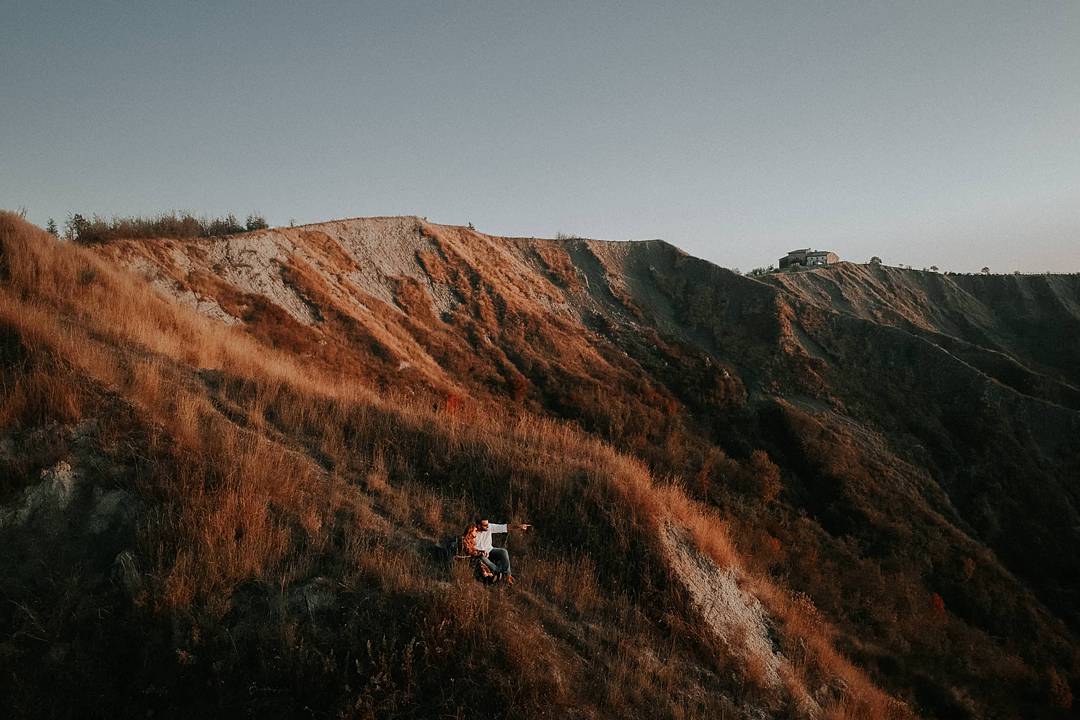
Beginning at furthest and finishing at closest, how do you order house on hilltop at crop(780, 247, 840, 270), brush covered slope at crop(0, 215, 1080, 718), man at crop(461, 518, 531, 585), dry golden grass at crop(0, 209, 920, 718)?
house on hilltop at crop(780, 247, 840, 270), man at crop(461, 518, 531, 585), dry golden grass at crop(0, 209, 920, 718), brush covered slope at crop(0, 215, 1080, 718)

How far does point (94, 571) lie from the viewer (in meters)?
3.77

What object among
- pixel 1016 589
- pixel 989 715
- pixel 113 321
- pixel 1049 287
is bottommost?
pixel 1016 589

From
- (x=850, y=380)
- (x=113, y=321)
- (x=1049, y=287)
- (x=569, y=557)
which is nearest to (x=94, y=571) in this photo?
(x=569, y=557)

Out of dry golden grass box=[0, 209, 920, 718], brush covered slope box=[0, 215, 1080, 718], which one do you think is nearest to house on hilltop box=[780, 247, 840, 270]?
brush covered slope box=[0, 215, 1080, 718]

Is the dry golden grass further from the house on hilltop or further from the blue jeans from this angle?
the house on hilltop

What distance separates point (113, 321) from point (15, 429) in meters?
5.38

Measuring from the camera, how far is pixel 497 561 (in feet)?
16.1

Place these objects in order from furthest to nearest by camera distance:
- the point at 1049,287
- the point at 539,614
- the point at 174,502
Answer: the point at 1049,287
the point at 539,614
the point at 174,502

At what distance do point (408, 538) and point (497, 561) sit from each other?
986 mm

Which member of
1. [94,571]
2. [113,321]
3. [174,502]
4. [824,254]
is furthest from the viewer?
[824,254]

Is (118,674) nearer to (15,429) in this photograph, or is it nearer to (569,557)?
(15,429)

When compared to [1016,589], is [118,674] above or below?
above

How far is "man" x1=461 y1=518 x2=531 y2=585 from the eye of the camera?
4746mm

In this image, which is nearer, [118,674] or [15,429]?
[118,674]
